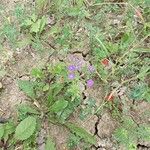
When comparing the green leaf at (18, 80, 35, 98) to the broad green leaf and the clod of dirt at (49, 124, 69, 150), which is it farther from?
the clod of dirt at (49, 124, 69, 150)

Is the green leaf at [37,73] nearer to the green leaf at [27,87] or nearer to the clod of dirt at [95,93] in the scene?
the green leaf at [27,87]

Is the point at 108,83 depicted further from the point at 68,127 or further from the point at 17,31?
the point at 17,31

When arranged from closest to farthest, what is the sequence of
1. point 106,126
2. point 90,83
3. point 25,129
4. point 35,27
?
point 25,129 < point 106,126 < point 90,83 < point 35,27

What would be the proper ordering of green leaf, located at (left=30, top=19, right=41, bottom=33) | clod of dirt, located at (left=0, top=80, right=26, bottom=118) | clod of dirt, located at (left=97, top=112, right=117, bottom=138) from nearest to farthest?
clod of dirt, located at (left=97, top=112, right=117, bottom=138)
clod of dirt, located at (left=0, top=80, right=26, bottom=118)
green leaf, located at (left=30, top=19, right=41, bottom=33)

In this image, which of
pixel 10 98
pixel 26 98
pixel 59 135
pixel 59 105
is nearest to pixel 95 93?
pixel 59 105

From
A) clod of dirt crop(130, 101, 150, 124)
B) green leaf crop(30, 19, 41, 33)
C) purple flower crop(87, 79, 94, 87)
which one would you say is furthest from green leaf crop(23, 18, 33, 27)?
clod of dirt crop(130, 101, 150, 124)

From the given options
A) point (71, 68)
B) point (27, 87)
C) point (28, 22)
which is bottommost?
point (27, 87)

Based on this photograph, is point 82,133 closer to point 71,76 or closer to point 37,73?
point 71,76
